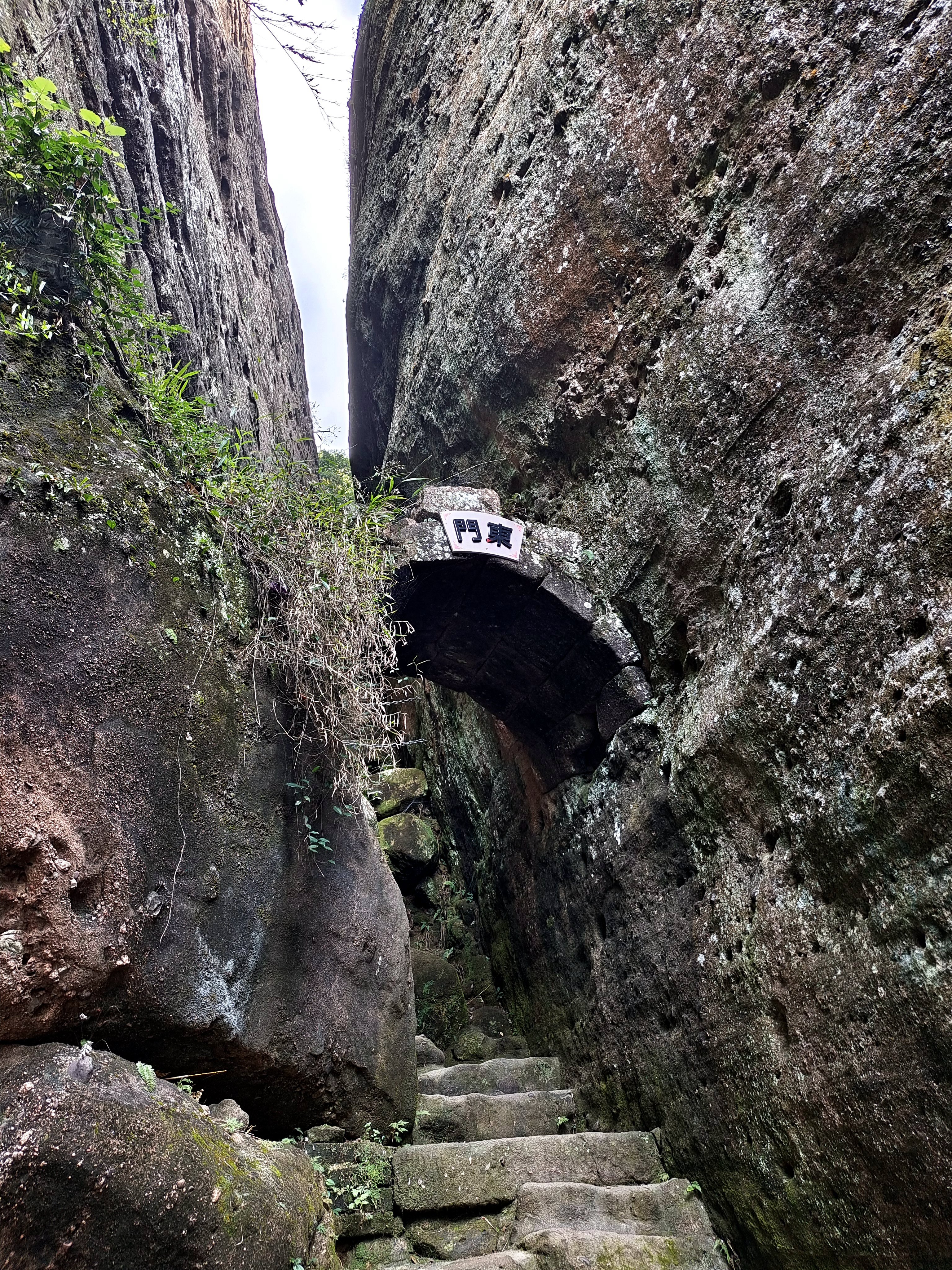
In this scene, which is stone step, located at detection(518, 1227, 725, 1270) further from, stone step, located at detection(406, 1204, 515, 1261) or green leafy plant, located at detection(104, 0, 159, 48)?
green leafy plant, located at detection(104, 0, 159, 48)

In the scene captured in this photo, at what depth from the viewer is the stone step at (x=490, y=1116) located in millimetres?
3336

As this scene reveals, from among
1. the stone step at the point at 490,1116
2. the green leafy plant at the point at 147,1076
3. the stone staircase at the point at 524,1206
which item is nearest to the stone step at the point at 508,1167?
the stone staircase at the point at 524,1206

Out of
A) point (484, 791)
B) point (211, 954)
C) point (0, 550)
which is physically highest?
point (484, 791)

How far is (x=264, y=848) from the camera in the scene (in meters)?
2.73

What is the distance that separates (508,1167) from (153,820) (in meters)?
2.02

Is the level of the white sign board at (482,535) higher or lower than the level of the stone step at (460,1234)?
higher

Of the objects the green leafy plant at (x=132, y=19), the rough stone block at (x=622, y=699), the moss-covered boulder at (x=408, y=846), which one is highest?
the green leafy plant at (x=132, y=19)

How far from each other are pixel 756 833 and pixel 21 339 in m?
3.09

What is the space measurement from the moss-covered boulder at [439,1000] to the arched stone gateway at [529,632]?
1662 millimetres

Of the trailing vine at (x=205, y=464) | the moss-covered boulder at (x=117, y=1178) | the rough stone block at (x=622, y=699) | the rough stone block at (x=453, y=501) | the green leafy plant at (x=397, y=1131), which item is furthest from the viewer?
the rough stone block at (x=453, y=501)

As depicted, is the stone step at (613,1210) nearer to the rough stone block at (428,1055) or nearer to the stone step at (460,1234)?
the stone step at (460,1234)

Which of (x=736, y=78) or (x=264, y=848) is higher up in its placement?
(x=736, y=78)

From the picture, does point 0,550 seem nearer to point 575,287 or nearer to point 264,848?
point 264,848

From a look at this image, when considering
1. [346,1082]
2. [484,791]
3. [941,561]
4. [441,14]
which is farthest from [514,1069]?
[441,14]
